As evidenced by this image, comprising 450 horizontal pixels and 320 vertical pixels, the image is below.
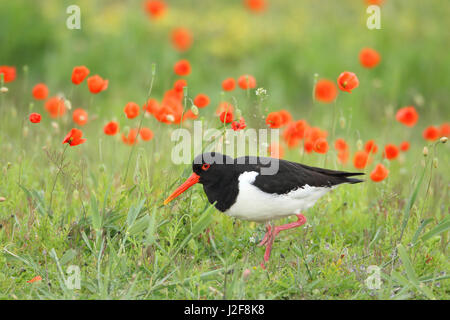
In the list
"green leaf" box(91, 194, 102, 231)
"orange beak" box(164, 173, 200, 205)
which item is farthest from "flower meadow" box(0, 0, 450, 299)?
"orange beak" box(164, 173, 200, 205)

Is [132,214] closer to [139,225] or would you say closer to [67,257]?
[139,225]

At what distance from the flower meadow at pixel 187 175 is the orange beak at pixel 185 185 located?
0.49 feet

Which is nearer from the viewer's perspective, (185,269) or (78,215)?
(185,269)

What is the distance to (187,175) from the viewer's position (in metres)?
4.14

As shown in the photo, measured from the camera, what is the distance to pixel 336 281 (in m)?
3.51

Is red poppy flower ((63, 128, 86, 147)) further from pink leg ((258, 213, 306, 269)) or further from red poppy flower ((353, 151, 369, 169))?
red poppy flower ((353, 151, 369, 169))

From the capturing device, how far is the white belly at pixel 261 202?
3.75 metres

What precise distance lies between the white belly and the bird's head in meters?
0.15

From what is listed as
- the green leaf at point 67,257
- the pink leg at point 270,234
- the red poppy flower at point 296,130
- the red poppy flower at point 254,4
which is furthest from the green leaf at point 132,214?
the red poppy flower at point 254,4

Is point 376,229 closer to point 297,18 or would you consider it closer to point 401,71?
point 401,71

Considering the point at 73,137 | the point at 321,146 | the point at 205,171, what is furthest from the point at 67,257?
the point at 321,146

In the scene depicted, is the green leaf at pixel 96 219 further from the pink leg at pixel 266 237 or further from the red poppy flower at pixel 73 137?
the pink leg at pixel 266 237
